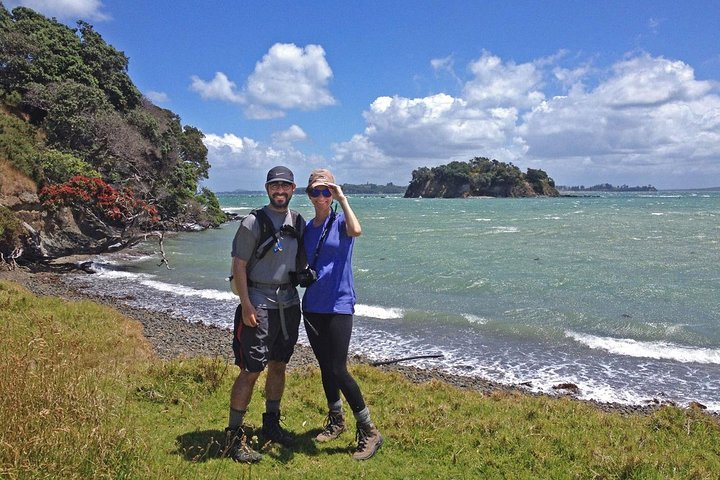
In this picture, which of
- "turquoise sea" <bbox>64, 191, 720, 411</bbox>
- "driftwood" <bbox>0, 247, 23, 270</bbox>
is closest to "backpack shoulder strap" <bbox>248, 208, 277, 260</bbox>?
"turquoise sea" <bbox>64, 191, 720, 411</bbox>

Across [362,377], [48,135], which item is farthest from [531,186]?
[362,377]

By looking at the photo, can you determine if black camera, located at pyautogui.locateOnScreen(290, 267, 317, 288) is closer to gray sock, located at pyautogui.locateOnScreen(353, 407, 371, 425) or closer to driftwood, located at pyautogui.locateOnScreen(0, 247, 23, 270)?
gray sock, located at pyautogui.locateOnScreen(353, 407, 371, 425)

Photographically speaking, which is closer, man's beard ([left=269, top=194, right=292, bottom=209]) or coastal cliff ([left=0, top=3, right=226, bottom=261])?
man's beard ([left=269, top=194, right=292, bottom=209])

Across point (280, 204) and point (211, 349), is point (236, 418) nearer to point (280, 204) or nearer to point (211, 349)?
point (280, 204)

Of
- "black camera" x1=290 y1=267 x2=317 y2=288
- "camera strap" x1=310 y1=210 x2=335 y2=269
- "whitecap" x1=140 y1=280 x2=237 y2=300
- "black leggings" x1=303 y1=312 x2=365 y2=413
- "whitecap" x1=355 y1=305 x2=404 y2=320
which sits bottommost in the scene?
"whitecap" x1=355 y1=305 x2=404 y2=320

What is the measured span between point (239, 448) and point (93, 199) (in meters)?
23.0

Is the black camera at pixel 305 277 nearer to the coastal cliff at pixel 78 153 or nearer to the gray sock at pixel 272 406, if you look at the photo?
the gray sock at pixel 272 406

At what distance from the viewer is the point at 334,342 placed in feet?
14.7

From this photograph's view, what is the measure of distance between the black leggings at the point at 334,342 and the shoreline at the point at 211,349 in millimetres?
4511

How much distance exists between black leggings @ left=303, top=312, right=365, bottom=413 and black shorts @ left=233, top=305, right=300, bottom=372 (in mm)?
171

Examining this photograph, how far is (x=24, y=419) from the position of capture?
3.59m

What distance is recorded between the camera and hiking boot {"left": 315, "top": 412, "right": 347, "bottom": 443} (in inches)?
203

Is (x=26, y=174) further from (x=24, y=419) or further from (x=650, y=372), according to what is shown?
(x=650, y=372)

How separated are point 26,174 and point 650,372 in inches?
990
